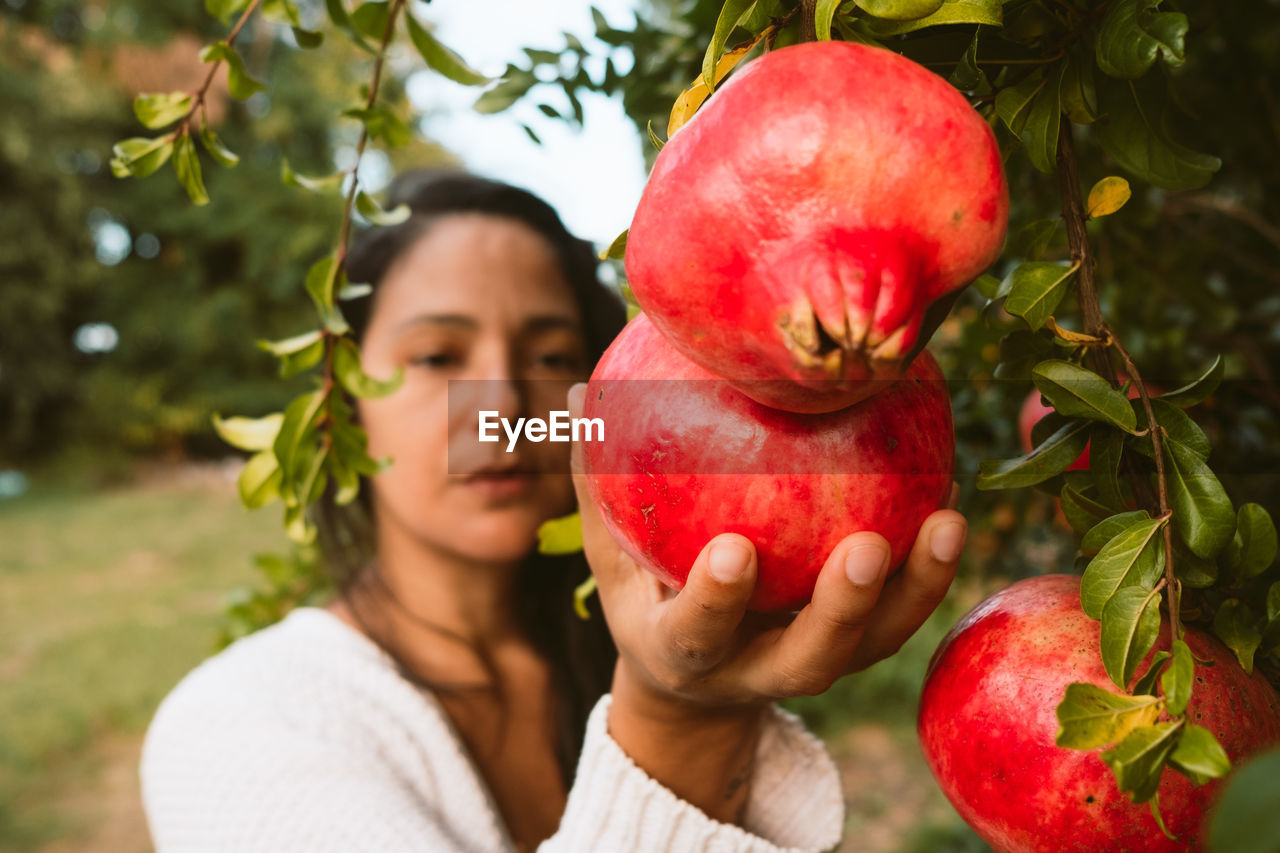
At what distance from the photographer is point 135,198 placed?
1149 cm

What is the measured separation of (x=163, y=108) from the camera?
80 cm

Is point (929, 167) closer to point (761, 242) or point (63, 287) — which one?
point (761, 242)

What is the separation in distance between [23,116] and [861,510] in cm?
1268

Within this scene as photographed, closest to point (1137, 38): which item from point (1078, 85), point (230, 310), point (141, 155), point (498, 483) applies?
point (1078, 85)

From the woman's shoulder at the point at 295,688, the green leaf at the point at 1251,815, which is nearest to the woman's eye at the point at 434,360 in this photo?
the woman's shoulder at the point at 295,688

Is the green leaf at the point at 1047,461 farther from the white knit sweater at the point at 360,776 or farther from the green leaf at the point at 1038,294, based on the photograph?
the white knit sweater at the point at 360,776

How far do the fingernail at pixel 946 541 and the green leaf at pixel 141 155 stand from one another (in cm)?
72

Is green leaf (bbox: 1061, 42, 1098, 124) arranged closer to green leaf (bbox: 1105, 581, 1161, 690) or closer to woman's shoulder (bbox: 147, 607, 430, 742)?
green leaf (bbox: 1105, 581, 1161, 690)

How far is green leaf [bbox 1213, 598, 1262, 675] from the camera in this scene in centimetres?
56

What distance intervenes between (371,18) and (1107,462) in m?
0.68

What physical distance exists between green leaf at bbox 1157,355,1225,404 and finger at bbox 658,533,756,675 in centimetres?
28

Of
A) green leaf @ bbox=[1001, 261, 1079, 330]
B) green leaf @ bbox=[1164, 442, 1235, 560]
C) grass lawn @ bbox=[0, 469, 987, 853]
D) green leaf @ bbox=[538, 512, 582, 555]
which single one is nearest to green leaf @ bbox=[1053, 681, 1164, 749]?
green leaf @ bbox=[1164, 442, 1235, 560]

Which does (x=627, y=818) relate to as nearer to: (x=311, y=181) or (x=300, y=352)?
(x=300, y=352)

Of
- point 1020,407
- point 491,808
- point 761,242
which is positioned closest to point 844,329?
point 761,242
